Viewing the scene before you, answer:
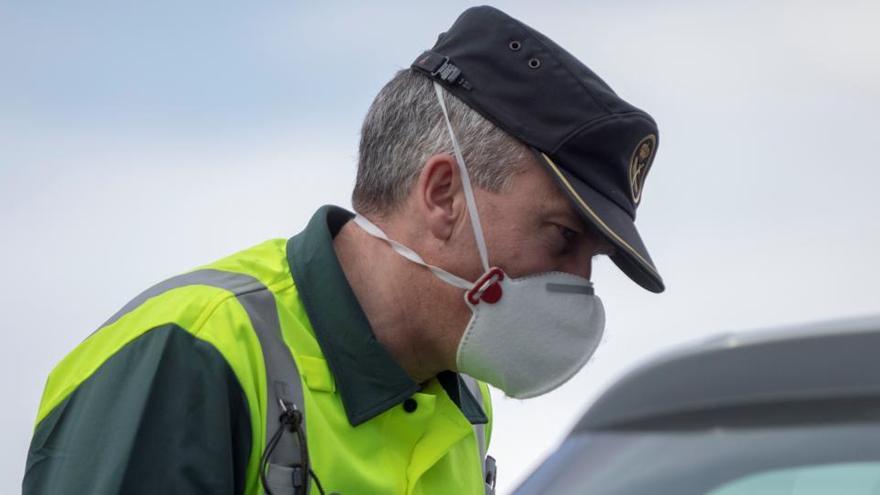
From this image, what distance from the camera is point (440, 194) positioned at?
3.34 meters

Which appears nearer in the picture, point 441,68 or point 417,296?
point 417,296

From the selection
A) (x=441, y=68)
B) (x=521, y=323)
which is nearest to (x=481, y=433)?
(x=521, y=323)

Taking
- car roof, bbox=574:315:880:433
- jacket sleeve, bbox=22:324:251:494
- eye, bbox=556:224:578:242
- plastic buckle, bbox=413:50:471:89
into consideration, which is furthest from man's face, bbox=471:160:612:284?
car roof, bbox=574:315:880:433

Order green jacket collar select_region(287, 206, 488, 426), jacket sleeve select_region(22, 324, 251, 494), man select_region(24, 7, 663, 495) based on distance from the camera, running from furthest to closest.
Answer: green jacket collar select_region(287, 206, 488, 426) → man select_region(24, 7, 663, 495) → jacket sleeve select_region(22, 324, 251, 494)

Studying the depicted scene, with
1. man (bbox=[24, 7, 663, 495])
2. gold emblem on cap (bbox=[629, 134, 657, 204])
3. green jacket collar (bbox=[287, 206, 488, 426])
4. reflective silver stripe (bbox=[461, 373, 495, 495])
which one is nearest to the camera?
man (bbox=[24, 7, 663, 495])

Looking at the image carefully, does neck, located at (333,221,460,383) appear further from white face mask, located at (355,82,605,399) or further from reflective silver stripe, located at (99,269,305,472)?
reflective silver stripe, located at (99,269,305,472)

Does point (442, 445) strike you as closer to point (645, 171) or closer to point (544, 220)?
point (544, 220)

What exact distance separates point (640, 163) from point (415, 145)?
494mm

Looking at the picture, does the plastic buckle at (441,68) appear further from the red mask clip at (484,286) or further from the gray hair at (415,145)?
the red mask clip at (484,286)

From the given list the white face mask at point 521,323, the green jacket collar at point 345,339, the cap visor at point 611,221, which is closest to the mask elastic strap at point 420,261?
the white face mask at point 521,323

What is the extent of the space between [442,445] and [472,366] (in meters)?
0.18

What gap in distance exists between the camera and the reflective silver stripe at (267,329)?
291 centimetres

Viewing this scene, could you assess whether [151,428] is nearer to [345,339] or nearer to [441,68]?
[345,339]

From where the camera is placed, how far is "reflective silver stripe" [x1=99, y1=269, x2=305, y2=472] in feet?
9.53
